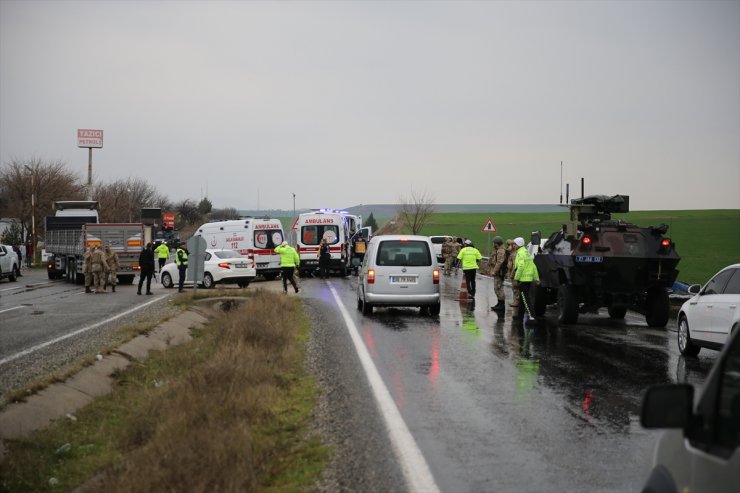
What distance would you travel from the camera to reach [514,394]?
973 centimetres

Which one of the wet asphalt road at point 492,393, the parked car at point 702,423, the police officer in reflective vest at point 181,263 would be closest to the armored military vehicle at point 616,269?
the wet asphalt road at point 492,393

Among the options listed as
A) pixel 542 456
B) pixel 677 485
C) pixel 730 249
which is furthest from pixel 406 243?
pixel 730 249

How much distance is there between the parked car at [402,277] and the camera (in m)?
19.4

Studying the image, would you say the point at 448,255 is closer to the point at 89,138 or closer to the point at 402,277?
the point at 402,277

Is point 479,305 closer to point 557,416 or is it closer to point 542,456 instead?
point 557,416

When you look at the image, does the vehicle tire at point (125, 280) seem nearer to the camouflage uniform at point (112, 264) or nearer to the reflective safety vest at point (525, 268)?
the camouflage uniform at point (112, 264)

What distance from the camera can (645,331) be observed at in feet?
55.3

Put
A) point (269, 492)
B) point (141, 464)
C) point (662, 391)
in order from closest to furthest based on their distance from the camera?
point (662, 391), point (269, 492), point (141, 464)

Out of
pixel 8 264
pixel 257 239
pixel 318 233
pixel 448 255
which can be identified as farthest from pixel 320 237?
pixel 8 264

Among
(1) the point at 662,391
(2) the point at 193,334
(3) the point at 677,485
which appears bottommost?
(2) the point at 193,334

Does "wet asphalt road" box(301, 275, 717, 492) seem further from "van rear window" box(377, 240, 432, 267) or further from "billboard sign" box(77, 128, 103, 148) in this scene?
"billboard sign" box(77, 128, 103, 148)

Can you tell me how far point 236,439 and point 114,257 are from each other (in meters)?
27.6

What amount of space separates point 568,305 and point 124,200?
3542 inches

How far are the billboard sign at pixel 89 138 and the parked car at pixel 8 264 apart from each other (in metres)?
55.3
